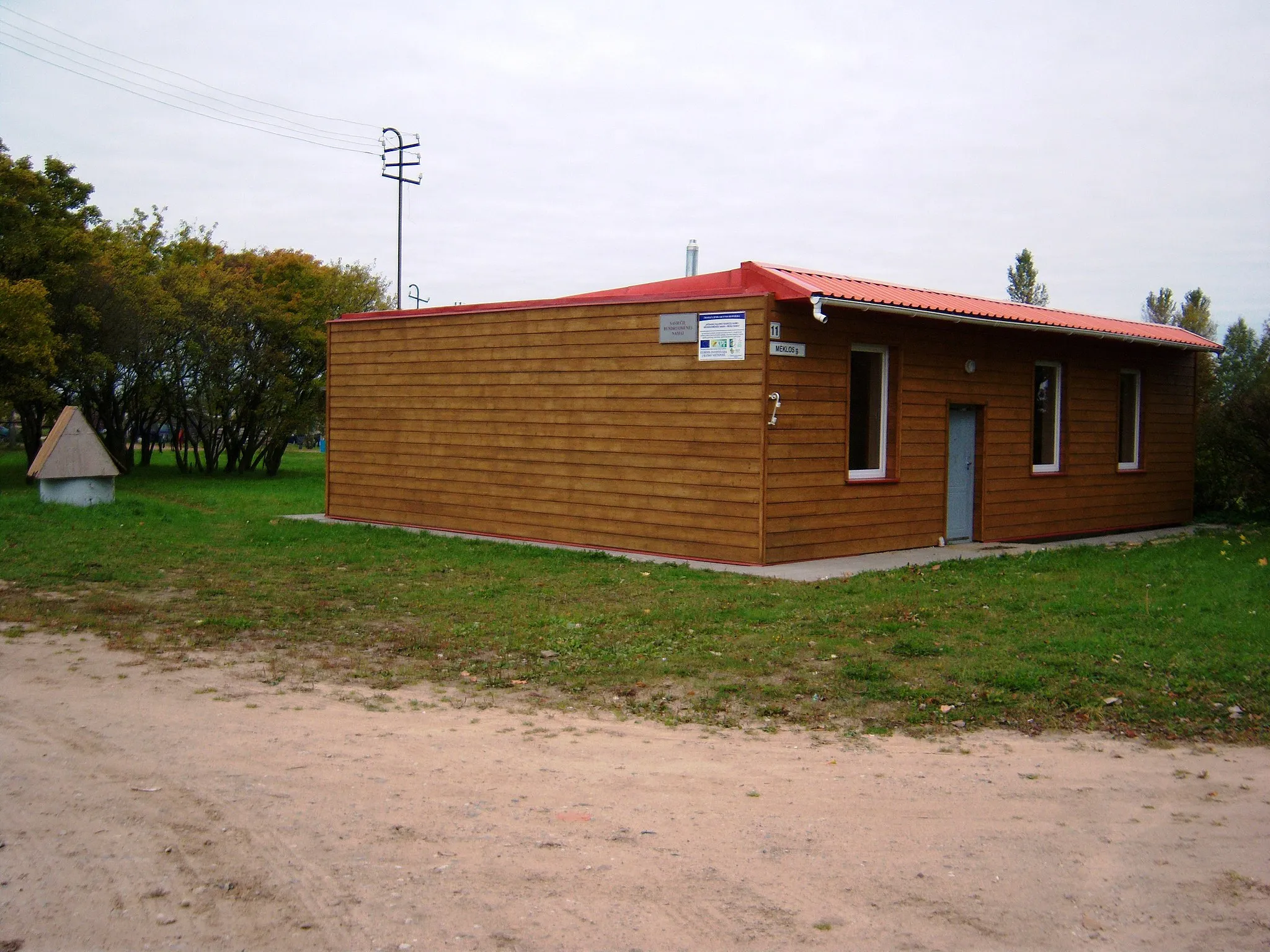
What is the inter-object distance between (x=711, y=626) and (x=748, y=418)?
163 inches

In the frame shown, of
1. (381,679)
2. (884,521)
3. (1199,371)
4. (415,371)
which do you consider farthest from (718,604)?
(1199,371)

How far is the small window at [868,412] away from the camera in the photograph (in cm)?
1370

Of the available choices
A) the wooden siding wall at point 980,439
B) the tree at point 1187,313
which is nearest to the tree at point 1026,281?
the tree at point 1187,313

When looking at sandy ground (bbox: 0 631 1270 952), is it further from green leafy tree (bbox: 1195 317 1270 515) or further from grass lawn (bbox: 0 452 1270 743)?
green leafy tree (bbox: 1195 317 1270 515)

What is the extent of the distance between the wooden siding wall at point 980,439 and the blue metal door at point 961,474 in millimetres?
134

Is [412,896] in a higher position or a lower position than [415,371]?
lower

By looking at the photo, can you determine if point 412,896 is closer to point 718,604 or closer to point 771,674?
point 771,674

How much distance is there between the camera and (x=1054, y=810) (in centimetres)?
490

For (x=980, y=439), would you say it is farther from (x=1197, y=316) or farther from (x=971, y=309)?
(x=1197, y=316)

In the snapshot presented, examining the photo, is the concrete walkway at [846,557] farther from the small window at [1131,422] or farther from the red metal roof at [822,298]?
the red metal roof at [822,298]

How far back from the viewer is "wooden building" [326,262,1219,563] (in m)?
12.7

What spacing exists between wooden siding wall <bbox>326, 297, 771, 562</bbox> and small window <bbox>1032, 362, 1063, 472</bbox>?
6263 millimetres

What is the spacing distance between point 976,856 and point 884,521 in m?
9.77

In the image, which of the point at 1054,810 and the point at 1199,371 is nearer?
the point at 1054,810
